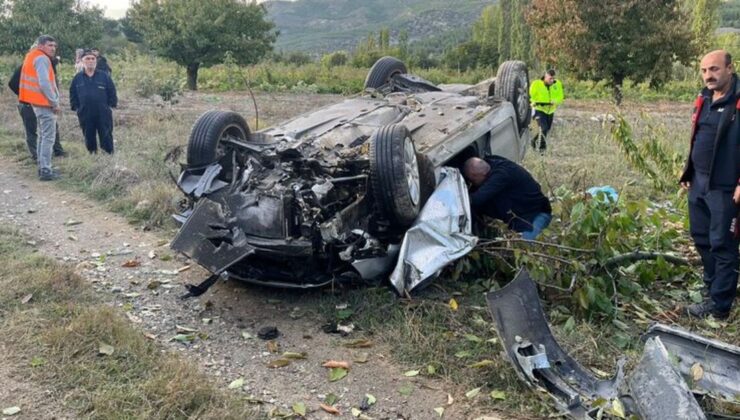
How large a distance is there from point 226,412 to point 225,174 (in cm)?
218

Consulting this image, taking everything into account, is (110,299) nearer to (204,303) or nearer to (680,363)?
(204,303)

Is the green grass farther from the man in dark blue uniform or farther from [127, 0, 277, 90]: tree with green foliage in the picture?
[127, 0, 277, 90]: tree with green foliage

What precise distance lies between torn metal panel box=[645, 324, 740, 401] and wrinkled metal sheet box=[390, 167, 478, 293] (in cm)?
142

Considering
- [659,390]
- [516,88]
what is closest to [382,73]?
[516,88]

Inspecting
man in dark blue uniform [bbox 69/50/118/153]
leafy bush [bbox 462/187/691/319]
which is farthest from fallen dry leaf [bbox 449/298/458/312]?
man in dark blue uniform [bbox 69/50/118/153]

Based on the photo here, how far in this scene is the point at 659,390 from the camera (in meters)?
2.88

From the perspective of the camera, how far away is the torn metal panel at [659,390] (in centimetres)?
277

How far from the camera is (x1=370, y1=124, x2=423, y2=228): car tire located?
4301 millimetres

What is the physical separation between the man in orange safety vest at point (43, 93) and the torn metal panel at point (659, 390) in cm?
704

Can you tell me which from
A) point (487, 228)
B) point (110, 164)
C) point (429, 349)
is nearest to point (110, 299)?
Answer: point (429, 349)

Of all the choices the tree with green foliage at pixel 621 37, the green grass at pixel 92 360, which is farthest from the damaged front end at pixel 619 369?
the tree with green foliage at pixel 621 37

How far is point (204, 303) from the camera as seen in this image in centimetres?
461

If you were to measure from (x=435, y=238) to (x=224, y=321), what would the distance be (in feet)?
5.13

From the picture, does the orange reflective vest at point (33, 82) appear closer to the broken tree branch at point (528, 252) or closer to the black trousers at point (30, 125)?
the black trousers at point (30, 125)
